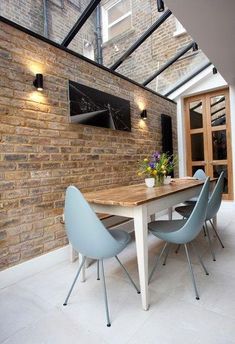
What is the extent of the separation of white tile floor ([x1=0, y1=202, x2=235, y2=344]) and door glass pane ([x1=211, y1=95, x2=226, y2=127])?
3.59m

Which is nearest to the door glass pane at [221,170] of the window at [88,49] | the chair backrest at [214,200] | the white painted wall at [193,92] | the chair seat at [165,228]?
the white painted wall at [193,92]

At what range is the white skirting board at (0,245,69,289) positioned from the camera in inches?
86.8

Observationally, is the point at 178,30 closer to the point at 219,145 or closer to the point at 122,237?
the point at 219,145

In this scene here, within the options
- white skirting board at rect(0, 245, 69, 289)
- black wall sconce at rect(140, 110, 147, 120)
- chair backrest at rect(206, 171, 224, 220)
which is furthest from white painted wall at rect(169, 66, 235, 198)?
white skirting board at rect(0, 245, 69, 289)

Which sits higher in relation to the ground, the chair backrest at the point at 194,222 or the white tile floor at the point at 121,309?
the chair backrest at the point at 194,222

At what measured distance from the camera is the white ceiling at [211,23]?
2.15 m

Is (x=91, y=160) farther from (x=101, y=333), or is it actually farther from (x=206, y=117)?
(x=206, y=117)

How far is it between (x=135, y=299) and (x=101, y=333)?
0.44 metres

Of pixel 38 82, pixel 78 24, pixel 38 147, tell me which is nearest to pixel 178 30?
pixel 78 24

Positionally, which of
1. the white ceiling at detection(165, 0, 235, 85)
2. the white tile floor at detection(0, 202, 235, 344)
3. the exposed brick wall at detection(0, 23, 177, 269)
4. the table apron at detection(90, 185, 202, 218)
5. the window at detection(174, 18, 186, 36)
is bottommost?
the white tile floor at detection(0, 202, 235, 344)

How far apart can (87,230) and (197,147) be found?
4.55 m

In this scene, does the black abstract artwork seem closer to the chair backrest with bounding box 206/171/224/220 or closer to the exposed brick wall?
the exposed brick wall

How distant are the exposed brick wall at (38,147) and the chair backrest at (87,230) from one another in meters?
0.82

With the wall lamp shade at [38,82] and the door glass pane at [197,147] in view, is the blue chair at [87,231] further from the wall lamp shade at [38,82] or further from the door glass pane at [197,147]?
the door glass pane at [197,147]
